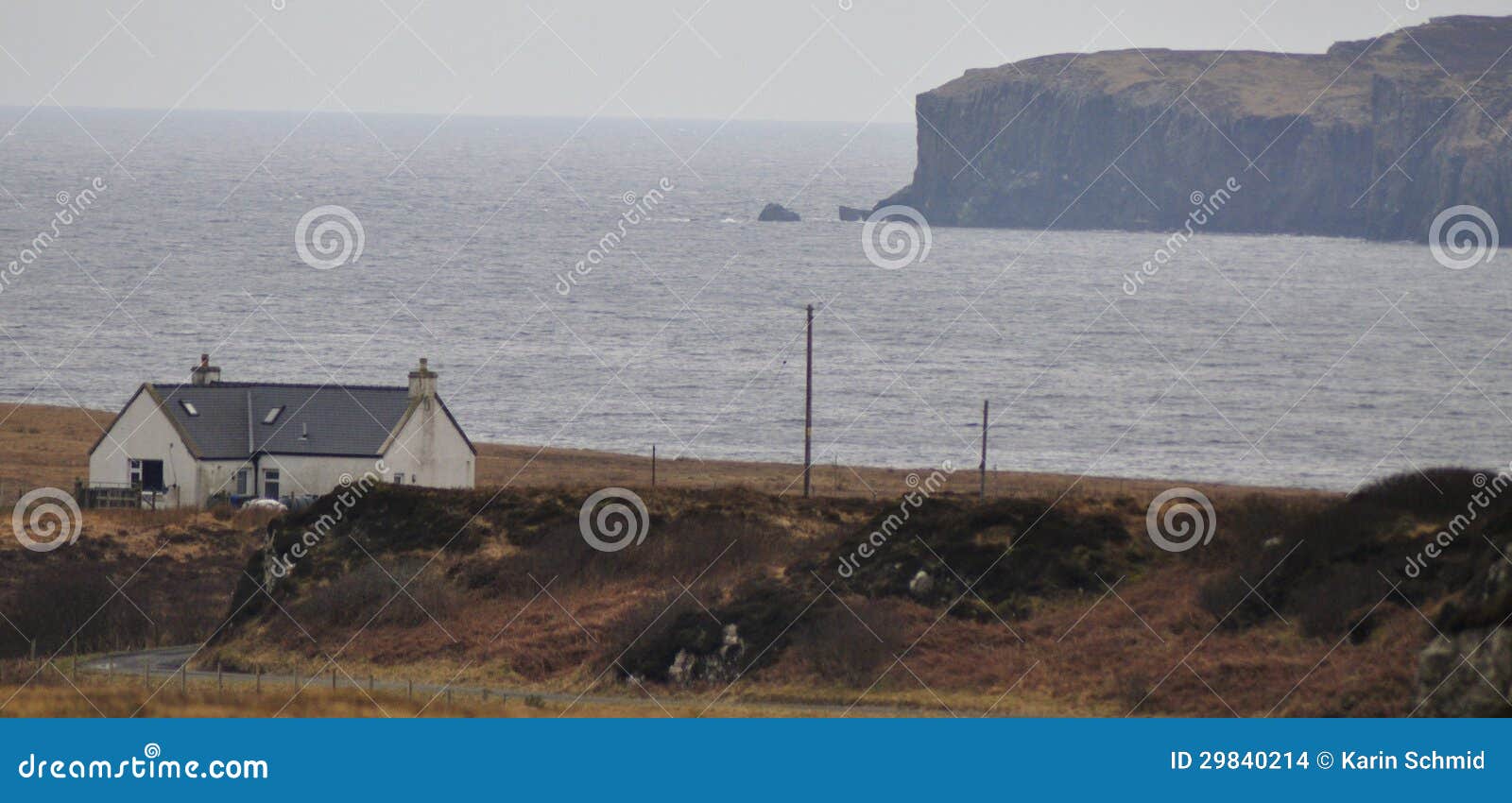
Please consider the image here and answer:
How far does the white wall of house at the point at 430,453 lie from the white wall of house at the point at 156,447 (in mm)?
5697

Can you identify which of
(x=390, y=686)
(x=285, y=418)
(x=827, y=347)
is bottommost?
(x=390, y=686)

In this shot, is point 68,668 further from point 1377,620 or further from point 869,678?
point 1377,620

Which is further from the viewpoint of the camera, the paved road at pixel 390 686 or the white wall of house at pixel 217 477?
the white wall of house at pixel 217 477

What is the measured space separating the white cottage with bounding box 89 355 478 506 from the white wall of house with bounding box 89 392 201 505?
0.09 ft

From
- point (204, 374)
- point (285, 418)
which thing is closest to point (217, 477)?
point (285, 418)

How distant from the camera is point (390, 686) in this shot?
3581 cm

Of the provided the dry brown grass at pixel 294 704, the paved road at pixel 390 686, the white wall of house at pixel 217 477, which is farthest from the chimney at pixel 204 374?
the dry brown grass at pixel 294 704

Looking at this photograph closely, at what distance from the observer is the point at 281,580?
1694 inches

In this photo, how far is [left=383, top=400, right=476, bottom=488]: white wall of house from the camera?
54750 millimetres

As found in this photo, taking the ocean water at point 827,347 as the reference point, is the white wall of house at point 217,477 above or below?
below

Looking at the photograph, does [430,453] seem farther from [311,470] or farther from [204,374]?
[204,374]

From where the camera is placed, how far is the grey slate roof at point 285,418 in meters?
54.7

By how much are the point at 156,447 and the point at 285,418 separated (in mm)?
3677

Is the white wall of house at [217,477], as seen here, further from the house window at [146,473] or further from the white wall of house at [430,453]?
the white wall of house at [430,453]
